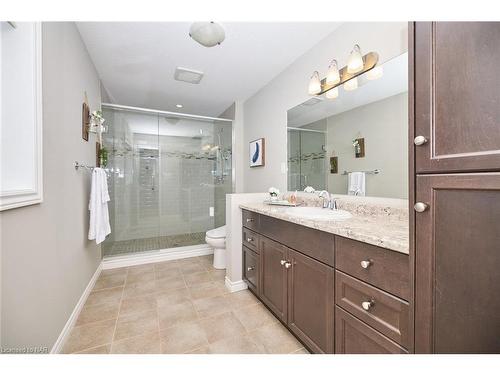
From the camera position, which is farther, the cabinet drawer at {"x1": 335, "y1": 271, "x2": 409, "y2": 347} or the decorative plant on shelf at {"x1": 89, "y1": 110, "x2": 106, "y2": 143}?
the decorative plant on shelf at {"x1": 89, "y1": 110, "x2": 106, "y2": 143}

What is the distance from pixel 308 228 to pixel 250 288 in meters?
1.08

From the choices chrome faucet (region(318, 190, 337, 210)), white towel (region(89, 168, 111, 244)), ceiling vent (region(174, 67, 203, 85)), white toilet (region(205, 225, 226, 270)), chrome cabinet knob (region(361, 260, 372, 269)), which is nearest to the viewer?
chrome cabinet knob (region(361, 260, 372, 269))

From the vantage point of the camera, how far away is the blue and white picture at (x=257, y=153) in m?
2.69

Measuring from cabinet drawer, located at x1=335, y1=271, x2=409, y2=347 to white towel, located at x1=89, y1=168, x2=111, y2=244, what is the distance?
2.02 metres

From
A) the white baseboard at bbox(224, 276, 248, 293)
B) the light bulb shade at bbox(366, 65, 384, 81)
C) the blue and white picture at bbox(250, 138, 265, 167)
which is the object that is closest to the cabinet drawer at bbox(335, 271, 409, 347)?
the white baseboard at bbox(224, 276, 248, 293)

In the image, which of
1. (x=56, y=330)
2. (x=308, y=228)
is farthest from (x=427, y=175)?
(x=56, y=330)

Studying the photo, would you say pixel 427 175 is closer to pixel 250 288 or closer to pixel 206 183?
pixel 250 288

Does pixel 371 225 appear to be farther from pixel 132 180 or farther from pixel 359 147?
pixel 132 180

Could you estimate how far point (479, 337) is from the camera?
57 cm

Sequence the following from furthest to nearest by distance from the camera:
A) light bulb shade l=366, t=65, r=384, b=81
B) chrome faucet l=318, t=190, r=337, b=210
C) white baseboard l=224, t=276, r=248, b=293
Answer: white baseboard l=224, t=276, r=248, b=293
chrome faucet l=318, t=190, r=337, b=210
light bulb shade l=366, t=65, r=384, b=81

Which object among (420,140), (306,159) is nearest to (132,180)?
(306,159)

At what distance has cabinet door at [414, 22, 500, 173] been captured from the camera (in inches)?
20.5

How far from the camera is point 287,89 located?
2250 mm

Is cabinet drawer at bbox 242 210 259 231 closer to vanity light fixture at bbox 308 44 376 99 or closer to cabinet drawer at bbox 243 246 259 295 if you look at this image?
cabinet drawer at bbox 243 246 259 295
